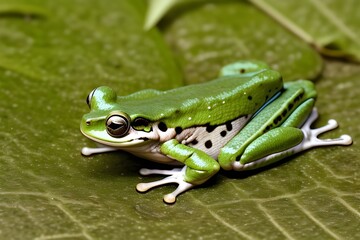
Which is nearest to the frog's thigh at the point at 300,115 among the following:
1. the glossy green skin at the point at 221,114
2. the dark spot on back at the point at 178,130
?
the glossy green skin at the point at 221,114

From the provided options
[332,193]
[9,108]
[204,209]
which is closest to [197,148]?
[204,209]

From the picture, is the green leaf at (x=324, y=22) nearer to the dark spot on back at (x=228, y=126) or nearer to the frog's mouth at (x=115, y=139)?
the dark spot on back at (x=228, y=126)

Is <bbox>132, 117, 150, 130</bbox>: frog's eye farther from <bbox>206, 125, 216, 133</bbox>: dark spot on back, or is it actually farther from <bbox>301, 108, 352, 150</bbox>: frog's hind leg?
Answer: <bbox>301, 108, 352, 150</bbox>: frog's hind leg

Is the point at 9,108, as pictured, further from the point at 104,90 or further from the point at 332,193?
the point at 332,193

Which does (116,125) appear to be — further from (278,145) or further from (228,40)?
(228,40)

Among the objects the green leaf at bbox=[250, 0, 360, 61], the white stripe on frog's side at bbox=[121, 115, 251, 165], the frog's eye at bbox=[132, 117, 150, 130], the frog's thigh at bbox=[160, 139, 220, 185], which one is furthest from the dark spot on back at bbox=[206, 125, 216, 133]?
the green leaf at bbox=[250, 0, 360, 61]

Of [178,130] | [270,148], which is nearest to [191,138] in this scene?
[178,130]
